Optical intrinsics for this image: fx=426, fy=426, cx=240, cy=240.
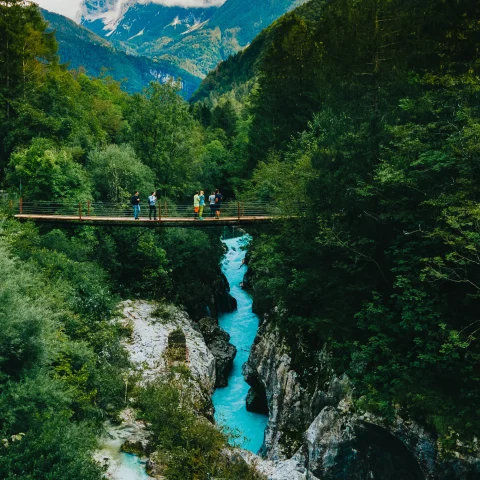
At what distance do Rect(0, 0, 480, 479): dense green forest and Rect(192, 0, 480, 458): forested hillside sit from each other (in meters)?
0.07

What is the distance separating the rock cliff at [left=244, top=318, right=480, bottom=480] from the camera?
11.4 meters

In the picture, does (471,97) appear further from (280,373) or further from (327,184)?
(280,373)

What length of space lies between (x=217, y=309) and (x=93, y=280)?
13.7 metres

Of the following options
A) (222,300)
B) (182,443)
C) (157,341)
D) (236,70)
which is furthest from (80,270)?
(236,70)

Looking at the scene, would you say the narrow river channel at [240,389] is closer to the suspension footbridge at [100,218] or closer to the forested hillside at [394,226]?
the forested hillside at [394,226]

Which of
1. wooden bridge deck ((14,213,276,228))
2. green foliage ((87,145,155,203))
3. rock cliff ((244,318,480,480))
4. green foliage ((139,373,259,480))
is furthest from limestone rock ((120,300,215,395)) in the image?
green foliage ((87,145,155,203))

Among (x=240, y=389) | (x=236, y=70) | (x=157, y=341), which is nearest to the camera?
(x=157, y=341)

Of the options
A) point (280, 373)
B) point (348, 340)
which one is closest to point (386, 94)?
point (348, 340)

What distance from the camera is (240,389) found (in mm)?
23953

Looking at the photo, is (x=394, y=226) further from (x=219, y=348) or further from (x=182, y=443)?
(x=219, y=348)

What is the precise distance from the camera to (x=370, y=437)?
41.9 ft

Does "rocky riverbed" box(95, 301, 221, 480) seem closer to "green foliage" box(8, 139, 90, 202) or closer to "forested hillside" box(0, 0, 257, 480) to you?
"forested hillside" box(0, 0, 257, 480)

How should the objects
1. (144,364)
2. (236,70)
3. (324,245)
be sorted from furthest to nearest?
(236,70)
(144,364)
(324,245)

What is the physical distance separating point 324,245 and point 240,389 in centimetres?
1254
